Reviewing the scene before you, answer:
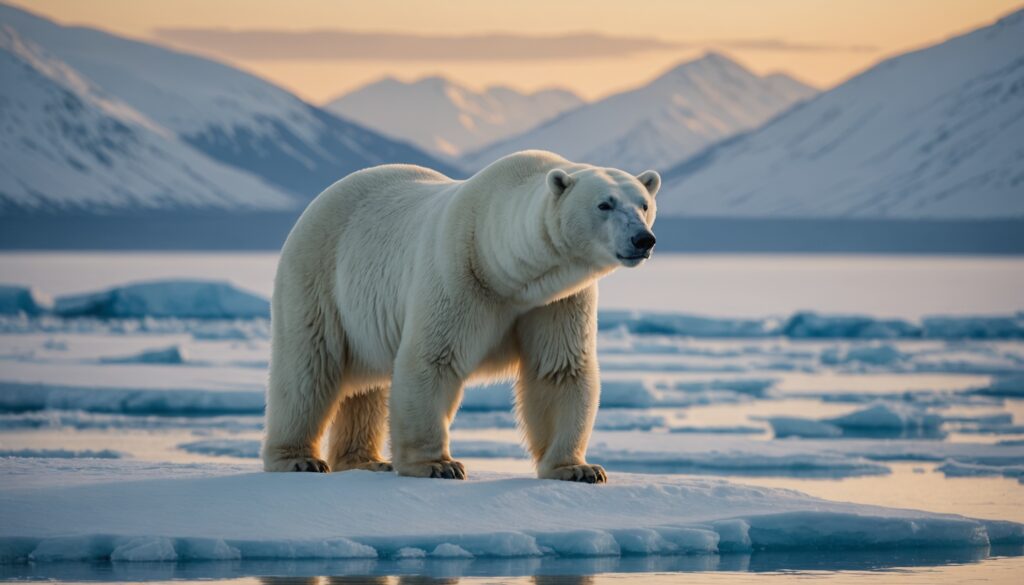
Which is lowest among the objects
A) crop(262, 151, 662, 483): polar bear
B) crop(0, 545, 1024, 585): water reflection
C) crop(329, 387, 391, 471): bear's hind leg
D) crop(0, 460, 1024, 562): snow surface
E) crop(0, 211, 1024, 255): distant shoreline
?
crop(0, 545, 1024, 585): water reflection

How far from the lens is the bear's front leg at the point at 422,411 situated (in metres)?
6.68

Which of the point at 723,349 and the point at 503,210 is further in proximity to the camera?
the point at 723,349

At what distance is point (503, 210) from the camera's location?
6.68m

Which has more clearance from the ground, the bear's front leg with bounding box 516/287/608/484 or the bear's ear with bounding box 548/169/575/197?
the bear's ear with bounding box 548/169/575/197

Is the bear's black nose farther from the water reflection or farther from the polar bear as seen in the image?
the water reflection

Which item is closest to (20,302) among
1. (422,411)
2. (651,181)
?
(422,411)

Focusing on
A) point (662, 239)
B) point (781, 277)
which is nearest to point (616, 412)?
point (781, 277)

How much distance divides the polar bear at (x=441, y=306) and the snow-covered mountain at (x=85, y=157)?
525 ft

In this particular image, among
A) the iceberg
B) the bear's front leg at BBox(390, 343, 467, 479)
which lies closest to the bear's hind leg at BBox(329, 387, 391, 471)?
the bear's front leg at BBox(390, 343, 467, 479)

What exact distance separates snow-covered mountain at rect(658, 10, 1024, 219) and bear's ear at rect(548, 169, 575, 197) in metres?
157

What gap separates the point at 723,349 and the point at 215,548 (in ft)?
69.9

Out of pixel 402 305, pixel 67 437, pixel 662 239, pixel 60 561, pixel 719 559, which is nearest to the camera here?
pixel 60 561

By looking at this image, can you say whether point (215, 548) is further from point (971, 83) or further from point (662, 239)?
point (971, 83)

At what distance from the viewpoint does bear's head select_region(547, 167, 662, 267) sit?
6191mm
